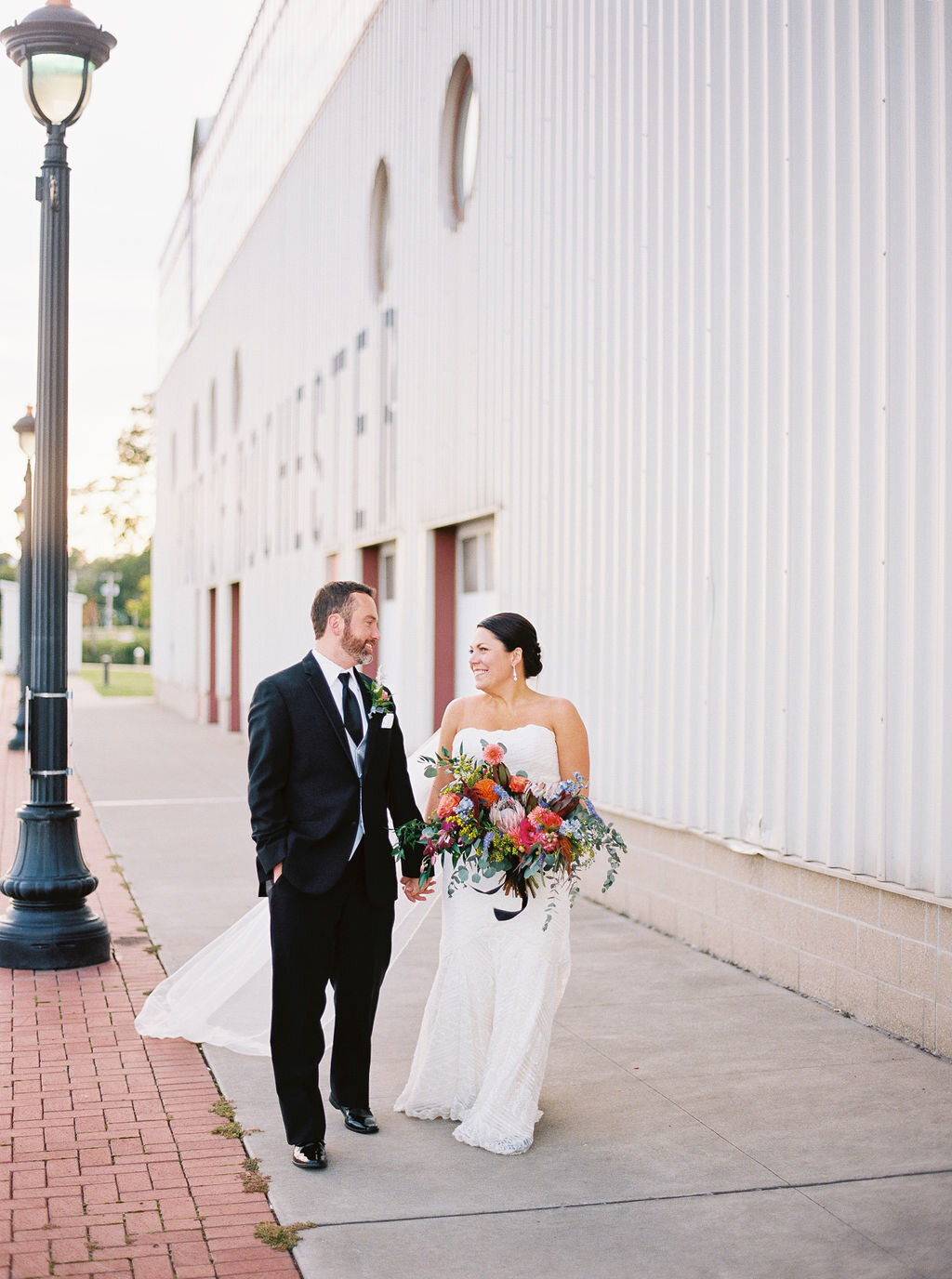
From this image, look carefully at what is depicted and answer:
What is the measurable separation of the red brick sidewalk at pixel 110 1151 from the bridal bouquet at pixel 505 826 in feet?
4.20

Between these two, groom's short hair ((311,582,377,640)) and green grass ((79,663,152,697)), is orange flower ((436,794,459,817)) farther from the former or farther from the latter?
green grass ((79,663,152,697))

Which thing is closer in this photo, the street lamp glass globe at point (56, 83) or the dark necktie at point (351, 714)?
the dark necktie at point (351, 714)

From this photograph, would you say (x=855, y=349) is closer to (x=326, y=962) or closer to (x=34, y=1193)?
(x=326, y=962)

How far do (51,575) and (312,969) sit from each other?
151 inches

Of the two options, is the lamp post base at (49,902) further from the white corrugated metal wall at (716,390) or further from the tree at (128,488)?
the tree at (128,488)

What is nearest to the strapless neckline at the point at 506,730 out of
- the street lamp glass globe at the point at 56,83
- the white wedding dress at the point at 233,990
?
the white wedding dress at the point at 233,990

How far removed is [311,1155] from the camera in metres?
4.79

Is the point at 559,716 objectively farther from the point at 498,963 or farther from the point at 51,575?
the point at 51,575

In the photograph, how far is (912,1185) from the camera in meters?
4.68

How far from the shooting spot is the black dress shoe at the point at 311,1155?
15.7 ft

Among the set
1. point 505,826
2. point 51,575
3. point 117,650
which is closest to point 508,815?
point 505,826

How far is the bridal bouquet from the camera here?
5.02 meters

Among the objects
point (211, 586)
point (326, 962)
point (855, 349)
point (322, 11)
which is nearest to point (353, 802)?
point (326, 962)

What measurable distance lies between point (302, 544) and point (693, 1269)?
16.7 m
